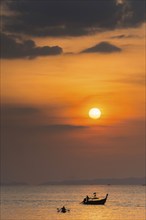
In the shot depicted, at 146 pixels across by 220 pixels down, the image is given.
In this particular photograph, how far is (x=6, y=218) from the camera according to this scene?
338 ft

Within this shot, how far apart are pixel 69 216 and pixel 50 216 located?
3.31m

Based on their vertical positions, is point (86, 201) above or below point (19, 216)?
above

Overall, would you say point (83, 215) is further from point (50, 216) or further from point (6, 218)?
point (6, 218)

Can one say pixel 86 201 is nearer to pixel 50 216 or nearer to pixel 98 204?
pixel 98 204

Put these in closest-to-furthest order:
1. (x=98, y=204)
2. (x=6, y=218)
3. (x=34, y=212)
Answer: (x=6, y=218)
(x=34, y=212)
(x=98, y=204)

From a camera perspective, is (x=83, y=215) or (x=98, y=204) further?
(x=98, y=204)

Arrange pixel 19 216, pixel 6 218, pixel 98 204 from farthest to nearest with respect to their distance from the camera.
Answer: pixel 98 204
pixel 19 216
pixel 6 218

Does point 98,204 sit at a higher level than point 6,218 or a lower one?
higher

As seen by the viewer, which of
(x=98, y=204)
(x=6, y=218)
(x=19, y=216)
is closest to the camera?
(x=6, y=218)

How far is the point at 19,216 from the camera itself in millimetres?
109750

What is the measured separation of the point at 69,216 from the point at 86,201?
86.3 feet

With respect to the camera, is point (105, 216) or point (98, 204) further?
point (98, 204)

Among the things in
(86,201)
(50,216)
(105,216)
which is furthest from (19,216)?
(86,201)

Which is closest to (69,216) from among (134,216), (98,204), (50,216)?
(50,216)
